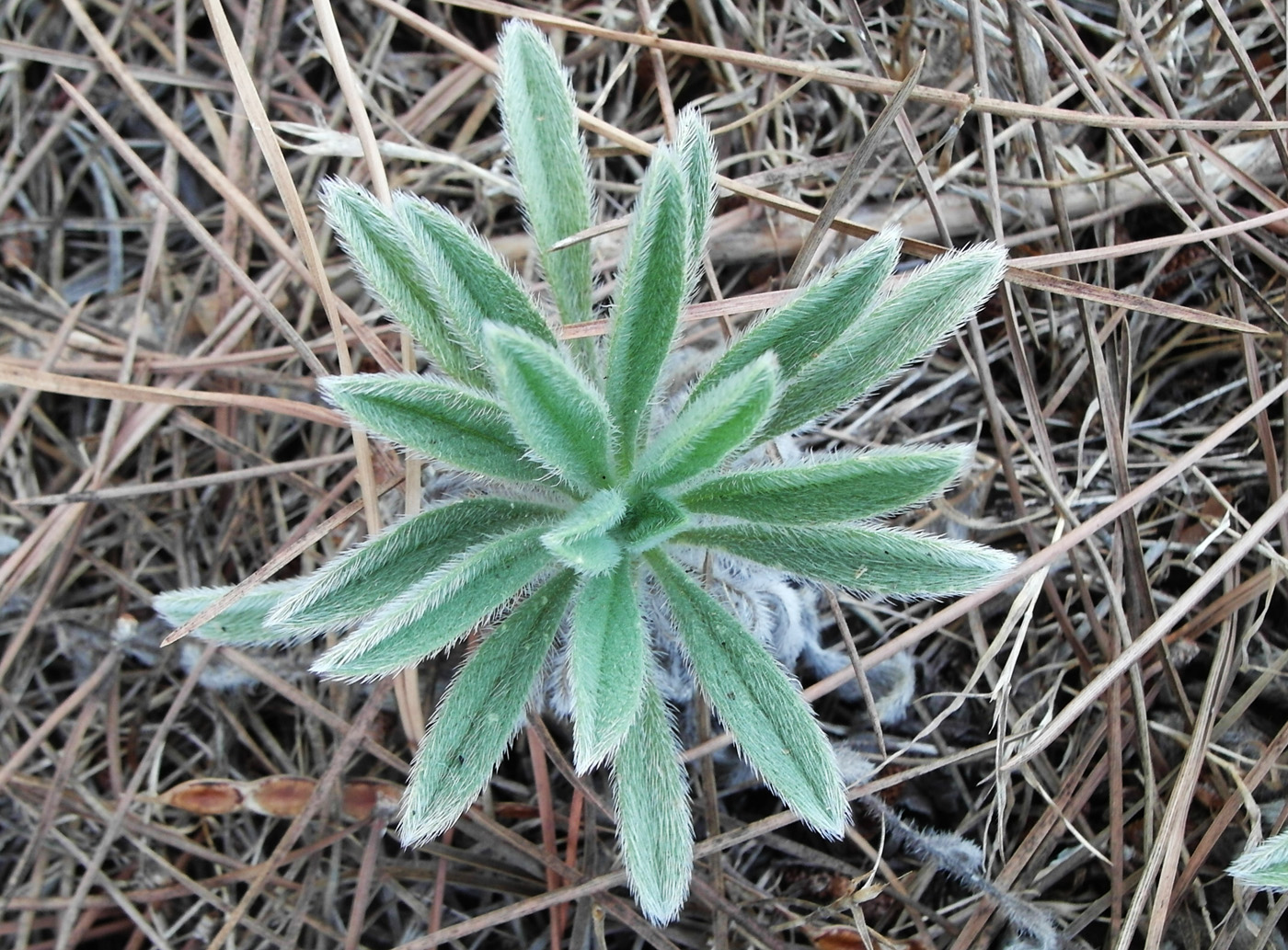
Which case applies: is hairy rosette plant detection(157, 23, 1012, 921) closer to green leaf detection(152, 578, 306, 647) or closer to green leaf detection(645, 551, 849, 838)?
green leaf detection(645, 551, 849, 838)

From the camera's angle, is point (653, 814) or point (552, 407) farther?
point (653, 814)

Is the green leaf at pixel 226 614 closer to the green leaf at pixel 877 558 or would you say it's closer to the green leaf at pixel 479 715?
the green leaf at pixel 479 715

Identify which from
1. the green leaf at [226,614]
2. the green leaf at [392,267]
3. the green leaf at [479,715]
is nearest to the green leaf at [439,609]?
the green leaf at [479,715]

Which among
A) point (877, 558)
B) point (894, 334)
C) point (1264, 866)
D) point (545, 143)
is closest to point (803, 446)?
point (894, 334)

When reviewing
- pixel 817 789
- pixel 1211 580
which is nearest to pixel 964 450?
pixel 817 789

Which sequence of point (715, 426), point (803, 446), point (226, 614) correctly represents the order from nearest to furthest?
point (715, 426)
point (226, 614)
point (803, 446)

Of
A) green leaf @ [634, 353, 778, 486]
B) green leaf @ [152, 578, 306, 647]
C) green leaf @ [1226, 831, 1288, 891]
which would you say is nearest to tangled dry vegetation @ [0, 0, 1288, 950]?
green leaf @ [152, 578, 306, 647]

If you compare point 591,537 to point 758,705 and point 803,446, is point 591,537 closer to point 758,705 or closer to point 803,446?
point 758,705
